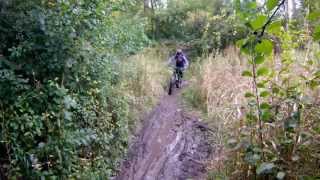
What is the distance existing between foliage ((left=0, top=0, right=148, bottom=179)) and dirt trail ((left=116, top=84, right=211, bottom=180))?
19.6 inches

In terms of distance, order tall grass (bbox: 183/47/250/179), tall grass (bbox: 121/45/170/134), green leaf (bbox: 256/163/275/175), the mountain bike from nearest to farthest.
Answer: green leaf (bbox: 256/163/275/175), tall grass (bbox: 183/47/250/179), tall grass (bbox: 121/45/170/134), the mountain bike

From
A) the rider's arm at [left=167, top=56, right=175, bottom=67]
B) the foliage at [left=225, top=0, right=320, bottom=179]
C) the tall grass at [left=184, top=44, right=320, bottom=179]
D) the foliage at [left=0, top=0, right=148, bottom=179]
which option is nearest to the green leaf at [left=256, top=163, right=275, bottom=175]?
the foliage at [left=225, top=0, right=320, bottom=179]

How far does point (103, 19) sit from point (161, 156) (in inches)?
90.0

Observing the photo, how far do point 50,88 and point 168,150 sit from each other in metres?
2.55

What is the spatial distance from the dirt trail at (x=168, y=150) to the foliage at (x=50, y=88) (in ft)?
1.63

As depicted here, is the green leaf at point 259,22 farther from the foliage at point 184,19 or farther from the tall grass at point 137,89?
the foliage at point 184,19

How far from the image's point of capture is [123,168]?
5430 millimetres

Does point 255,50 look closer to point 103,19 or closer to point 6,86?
point 6,86

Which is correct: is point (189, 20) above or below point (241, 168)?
above

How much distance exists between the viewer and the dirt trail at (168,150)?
17.1 ft

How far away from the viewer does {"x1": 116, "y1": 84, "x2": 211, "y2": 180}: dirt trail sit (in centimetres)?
522

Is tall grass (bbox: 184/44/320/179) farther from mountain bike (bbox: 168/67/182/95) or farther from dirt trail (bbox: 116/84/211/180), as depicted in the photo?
mountain bike (bbox: 168/67/182/95)

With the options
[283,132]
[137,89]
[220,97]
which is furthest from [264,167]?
[137,89]

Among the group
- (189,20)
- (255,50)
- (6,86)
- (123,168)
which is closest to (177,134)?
(123,168)
